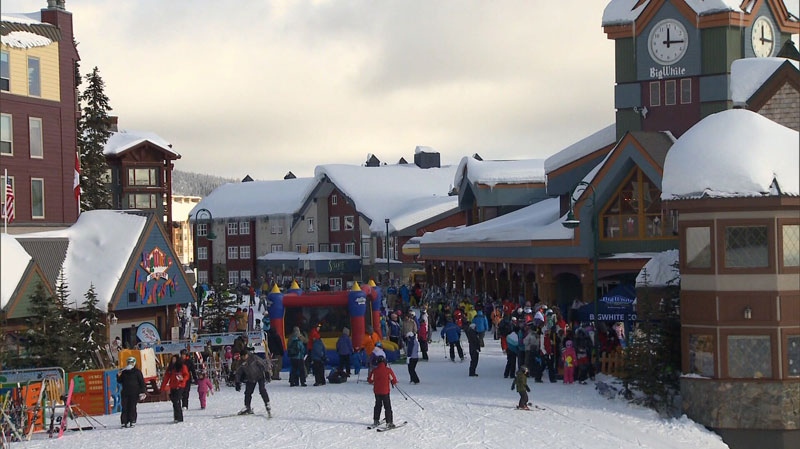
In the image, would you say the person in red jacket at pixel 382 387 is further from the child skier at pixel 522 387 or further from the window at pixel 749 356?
the window at pixel 749 356

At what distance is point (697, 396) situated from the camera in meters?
23.2

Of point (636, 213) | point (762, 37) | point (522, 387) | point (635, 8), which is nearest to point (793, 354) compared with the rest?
point (522, 387)

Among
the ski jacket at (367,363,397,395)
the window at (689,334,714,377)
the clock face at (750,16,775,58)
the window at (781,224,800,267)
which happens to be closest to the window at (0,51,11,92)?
the ski jacket at (367,363,397,395)

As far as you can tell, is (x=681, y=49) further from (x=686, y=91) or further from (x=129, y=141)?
(x=129, y=141)

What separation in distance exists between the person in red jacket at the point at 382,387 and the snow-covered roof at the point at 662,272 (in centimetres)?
745

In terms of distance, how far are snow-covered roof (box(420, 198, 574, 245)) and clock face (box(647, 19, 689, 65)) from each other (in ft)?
25.2

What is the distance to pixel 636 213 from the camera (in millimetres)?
41062

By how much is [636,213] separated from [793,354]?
18.5 meters

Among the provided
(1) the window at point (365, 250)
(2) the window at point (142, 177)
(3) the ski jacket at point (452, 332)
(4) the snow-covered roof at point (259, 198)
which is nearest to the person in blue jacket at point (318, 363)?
(3) the ski jacket at point (452, 332)

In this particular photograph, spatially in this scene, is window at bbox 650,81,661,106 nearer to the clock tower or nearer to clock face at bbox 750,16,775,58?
the clock tower

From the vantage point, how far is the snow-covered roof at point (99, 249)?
33.6m

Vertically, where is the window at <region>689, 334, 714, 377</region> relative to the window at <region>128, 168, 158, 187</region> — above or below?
below

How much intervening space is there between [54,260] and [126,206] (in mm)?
44295

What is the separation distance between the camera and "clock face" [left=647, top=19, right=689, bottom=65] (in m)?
45.5
